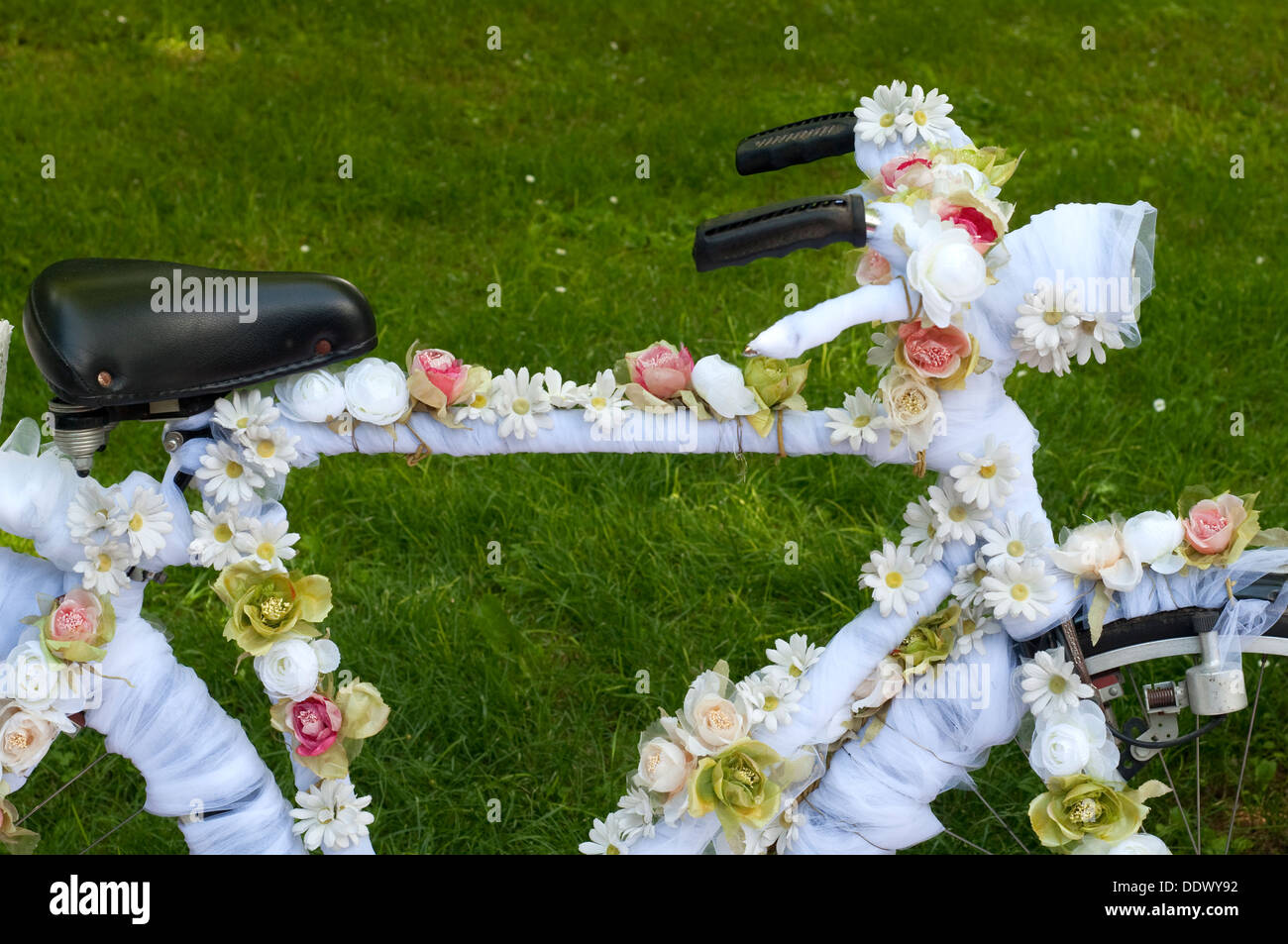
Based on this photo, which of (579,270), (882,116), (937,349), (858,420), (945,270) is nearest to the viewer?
(945,270)

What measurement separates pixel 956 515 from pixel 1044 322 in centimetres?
29

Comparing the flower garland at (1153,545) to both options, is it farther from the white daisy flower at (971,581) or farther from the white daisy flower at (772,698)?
the white daisy flower at (772,698)

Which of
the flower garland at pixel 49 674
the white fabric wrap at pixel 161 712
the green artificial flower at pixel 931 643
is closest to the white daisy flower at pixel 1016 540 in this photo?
the green artificial flower at pixel 931 643

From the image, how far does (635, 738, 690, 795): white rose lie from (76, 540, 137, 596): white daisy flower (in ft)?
2.49

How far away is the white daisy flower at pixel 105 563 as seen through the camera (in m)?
1.69

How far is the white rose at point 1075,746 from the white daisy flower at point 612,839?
587mm

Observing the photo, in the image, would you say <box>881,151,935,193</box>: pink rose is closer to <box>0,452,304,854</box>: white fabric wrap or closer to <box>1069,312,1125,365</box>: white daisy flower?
<box>1069,312,1125,365</box>: white daisy flower

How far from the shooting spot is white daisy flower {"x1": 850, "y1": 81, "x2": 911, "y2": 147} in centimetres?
176

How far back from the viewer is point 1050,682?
170 centimetres

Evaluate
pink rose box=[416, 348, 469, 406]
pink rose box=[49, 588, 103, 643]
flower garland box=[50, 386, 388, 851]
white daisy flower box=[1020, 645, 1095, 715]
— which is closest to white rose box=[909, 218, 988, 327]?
white daisy flower box=[1020, 645, 1095, 715]

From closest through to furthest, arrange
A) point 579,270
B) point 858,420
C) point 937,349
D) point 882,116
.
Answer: point 937,349 < point 858,420 < point 882,116 < point 579,270

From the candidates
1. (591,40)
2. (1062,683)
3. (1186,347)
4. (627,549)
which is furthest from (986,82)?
(1062,683)

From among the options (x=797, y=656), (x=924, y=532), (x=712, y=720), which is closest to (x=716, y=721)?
(x=712, y=720)

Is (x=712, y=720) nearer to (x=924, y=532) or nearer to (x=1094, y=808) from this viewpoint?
(x=924, y=532)
